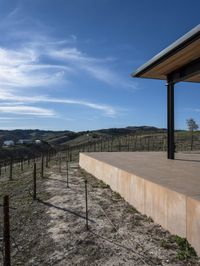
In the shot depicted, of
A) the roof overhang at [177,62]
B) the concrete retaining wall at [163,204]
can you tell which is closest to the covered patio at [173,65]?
the roof overhang at [177,62]

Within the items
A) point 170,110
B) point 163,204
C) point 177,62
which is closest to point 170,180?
point 163,204

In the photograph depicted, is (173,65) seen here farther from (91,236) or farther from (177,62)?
(91,236)

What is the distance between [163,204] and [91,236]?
5.10ft

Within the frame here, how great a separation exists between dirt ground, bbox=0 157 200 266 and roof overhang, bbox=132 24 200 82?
14.3ft

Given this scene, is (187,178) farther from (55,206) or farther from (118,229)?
(55,206)

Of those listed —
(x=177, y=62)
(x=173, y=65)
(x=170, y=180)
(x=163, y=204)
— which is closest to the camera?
(x=163, y=204)

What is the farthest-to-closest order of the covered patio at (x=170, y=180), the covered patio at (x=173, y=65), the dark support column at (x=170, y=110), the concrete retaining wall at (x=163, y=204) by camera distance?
the dark support column at (x=170, y=110) → the covered patio at (x=173, y=65) → the covered patio at (x=170, y=180) → the concrete retaining wall at (x=163, y=204)

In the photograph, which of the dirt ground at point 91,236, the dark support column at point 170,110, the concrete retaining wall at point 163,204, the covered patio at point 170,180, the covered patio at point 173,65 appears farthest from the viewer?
the dark support column at point 170,110

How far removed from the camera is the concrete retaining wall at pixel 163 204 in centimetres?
523

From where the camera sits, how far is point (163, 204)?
634 cm

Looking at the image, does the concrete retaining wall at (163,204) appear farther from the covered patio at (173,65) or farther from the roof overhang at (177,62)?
the roof overhang at (177,62)

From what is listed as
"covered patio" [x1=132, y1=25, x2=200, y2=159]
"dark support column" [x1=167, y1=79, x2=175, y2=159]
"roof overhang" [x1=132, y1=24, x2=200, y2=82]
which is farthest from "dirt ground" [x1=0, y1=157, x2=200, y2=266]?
"roof overhang" [x1=132, y1=24, x2=200, y2=82]

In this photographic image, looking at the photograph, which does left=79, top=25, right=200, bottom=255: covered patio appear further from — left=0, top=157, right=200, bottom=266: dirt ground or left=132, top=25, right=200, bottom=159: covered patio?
left=0, top=157, right=200, bottom=266: dirt ground

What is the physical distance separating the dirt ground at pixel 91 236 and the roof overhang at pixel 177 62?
4.37m
